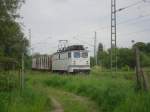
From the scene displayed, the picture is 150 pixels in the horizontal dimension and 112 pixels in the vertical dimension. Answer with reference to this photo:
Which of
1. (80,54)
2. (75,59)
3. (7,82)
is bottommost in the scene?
(7,82)

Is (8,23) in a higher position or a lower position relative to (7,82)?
higher

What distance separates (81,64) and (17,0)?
21.7 m

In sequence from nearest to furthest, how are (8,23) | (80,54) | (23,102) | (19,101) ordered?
(19,101) < (23,102) < (8,23) < (80,54)

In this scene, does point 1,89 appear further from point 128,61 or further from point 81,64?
point 128,61

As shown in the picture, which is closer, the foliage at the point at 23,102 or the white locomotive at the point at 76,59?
the foliage at the point at 23,102

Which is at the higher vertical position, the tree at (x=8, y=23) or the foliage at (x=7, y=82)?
the tree at (x=8, y=23)

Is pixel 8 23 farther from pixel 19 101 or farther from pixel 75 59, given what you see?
pixel 75 59

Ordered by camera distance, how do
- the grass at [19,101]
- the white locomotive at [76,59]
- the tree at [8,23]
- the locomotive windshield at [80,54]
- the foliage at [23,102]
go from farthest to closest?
the locomotive windshield at [80,54] → the white locomotive at [76,59] → the tree at [8,23] → the grass at [19,101] → the foliage at [23,102]

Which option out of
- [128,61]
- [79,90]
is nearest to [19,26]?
[79,90]

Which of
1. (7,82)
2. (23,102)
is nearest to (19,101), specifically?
(23,102)

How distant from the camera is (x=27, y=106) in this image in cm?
1402

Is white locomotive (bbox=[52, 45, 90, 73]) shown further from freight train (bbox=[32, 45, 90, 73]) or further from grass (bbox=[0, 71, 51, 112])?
grass (bbox=[0, 71, 51, 112])

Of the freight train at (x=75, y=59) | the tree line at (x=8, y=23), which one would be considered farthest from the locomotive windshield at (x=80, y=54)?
the tree line at (x=8, y=23)

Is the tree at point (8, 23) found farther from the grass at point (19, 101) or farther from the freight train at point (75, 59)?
the freight train at point (75, 59)
